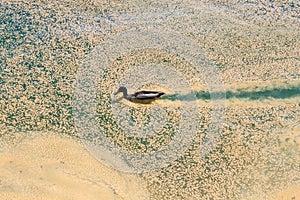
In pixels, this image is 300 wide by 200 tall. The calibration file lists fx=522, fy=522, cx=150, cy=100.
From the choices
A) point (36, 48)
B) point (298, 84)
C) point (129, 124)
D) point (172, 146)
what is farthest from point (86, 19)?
point (298, 84)

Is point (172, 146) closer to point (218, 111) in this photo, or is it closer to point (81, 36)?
point (218, 111)

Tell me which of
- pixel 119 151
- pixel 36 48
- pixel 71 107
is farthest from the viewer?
pixel 36 48

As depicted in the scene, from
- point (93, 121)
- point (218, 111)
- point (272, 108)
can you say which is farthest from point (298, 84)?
point (93, 121)

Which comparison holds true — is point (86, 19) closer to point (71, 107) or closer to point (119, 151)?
point (71, 107)

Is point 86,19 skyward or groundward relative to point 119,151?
skyward

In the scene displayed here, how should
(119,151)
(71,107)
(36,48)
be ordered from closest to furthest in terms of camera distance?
(119,151), (71,107), (36,48)

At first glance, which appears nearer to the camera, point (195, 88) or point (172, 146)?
point (172, 146)
